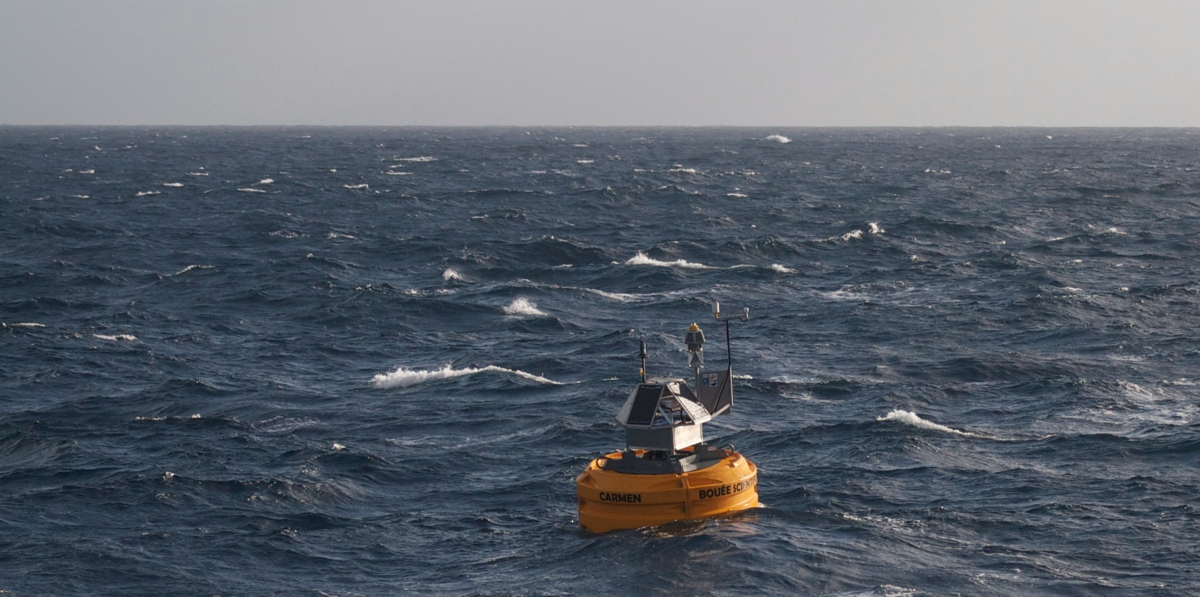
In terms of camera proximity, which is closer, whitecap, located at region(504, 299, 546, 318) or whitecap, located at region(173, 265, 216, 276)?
whitecap, located at region(504, 299, 546, 318)

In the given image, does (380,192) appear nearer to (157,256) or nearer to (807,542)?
(157,256)

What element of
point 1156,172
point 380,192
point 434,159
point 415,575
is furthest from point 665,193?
point 415,575

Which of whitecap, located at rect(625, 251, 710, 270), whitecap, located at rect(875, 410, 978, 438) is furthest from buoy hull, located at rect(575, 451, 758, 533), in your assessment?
whitecap, located at rect(625, 251, 710, 270)

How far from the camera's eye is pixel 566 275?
66375 millimetres

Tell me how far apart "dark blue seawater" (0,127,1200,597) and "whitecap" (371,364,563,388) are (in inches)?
8.5

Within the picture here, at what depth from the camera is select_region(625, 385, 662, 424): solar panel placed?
84.8ft

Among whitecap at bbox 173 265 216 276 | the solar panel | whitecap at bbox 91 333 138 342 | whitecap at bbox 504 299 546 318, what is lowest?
whitecap at bbox 91 333 138 342

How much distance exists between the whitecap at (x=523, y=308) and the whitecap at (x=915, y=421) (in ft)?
69.8

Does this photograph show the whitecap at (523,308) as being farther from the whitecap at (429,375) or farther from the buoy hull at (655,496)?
the buoy hull at (655,496)

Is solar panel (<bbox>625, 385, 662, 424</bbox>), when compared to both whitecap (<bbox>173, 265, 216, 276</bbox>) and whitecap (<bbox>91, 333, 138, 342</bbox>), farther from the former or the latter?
whitecap (<bbox>173, 265, 216, 276</bbox>)

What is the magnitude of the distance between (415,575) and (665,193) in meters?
90.2

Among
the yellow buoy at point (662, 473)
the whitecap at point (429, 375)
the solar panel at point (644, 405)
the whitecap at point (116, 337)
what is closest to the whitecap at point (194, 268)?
the whitecap at point (116, 337)

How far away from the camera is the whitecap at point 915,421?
115 ft

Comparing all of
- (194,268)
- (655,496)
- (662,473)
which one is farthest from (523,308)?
(655,496)
